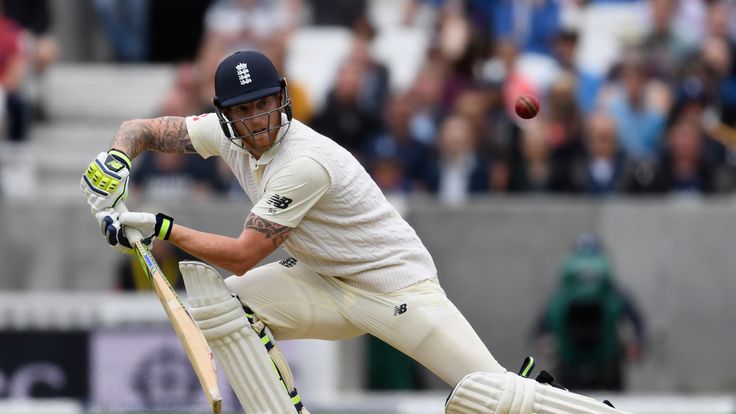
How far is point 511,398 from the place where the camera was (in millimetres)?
6031

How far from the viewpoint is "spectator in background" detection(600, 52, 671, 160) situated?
424 inches

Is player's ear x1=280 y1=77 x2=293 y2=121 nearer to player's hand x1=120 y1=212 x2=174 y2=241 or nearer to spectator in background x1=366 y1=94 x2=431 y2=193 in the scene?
player's hand x1=120 y1=212 x2=174 y2=241

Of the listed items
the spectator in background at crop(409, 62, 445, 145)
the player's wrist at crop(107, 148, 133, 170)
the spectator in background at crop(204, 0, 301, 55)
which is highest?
the player's wrist at crop(107, 148, 133, 170)

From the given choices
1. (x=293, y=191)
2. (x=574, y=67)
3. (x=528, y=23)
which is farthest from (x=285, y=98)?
(x=528, y=23)

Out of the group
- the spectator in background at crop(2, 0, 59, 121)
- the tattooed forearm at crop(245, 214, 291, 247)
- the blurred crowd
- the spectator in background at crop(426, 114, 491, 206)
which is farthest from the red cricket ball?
the spectator in background at crop(2, 0, 59, 121)

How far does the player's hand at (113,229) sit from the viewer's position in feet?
19.4

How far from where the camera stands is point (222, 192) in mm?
10859

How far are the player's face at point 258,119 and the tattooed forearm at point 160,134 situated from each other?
19.5 inches

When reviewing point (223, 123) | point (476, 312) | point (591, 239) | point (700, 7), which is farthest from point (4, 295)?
point (700, 7)

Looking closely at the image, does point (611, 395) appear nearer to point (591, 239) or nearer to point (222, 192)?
point (591, 239)

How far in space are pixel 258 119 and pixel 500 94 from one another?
16.9 ft

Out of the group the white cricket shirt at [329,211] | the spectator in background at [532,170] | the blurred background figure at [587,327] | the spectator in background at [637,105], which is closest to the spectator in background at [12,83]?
the spectator in background at [532,170]

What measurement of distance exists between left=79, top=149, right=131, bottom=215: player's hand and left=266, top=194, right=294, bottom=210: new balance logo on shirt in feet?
1.86

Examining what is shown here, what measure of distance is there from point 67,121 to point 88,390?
3.71 metres
